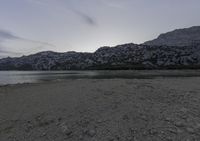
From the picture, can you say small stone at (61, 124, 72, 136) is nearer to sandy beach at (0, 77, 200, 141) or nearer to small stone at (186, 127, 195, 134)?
sandy beach at (0, 77, 200, 141)

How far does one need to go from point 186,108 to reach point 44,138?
6859 millimetres

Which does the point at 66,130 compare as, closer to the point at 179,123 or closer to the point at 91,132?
the point at 91,132

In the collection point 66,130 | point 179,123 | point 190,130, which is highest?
point 179,123

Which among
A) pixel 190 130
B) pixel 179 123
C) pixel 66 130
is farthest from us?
pixel 66 130

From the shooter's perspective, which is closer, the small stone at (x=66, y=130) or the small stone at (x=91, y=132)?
the small stone at (x=91, y=132)

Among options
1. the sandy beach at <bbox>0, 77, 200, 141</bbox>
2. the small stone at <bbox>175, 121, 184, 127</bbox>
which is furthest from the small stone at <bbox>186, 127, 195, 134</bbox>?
the small stone at <bbox>175, 121, 184, 127</bbox>

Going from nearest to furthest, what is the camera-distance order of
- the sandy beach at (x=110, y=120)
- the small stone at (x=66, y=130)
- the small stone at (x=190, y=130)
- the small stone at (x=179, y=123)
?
the small stone at (x=190, y=130) < the sandy beach at (x=110, y=120) < the small stone at (x=179, y=123) < the small stone at (x=66, y=130)

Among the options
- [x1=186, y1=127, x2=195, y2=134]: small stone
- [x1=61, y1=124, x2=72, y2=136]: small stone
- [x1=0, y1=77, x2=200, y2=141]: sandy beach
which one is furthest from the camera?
[x1=61, y1=124, x2=72, y2=136]: small stone

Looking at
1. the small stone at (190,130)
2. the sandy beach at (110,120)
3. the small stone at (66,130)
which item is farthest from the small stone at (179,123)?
the small stone at (66,130)

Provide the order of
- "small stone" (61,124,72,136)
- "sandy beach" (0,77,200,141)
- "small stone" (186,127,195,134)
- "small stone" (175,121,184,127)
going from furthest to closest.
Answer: "small stone" (61,124,72,136)
"small stone" (175,121,184,127)
"sandy beach" (0,77,200,141)
"small stone" (186,127,195,134)

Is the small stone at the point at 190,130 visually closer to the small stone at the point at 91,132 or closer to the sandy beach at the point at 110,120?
the sandy beach at the point at 110,120

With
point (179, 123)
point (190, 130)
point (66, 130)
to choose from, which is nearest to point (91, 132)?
point (66, 130)

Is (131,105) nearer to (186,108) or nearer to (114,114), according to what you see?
(114,114)

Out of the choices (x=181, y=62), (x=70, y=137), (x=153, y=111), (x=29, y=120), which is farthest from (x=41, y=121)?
(x=181, y=62)
